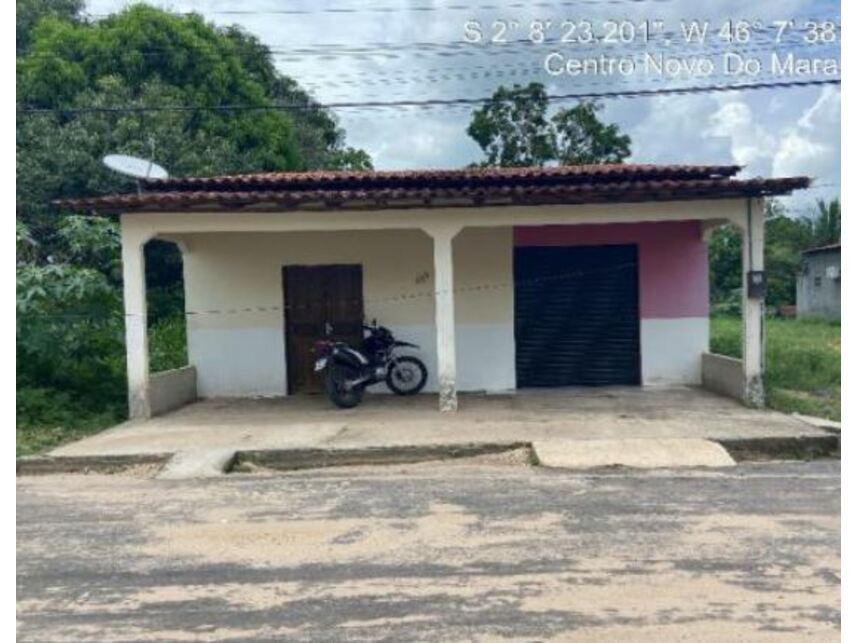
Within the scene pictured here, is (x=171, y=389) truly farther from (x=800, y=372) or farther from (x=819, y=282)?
(x=819, y=282)

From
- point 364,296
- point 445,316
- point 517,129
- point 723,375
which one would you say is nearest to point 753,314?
point 723,375

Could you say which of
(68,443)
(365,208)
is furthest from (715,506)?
(68,443)

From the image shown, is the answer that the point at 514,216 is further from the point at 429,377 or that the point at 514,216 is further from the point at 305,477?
the point at 305,477

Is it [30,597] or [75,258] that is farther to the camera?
[75,258]

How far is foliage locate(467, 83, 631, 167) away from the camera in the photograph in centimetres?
2856

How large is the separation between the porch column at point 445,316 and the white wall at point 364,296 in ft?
6.22

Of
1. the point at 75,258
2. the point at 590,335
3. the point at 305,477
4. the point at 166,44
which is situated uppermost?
the point at 166,44

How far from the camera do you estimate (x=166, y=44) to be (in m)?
21.3

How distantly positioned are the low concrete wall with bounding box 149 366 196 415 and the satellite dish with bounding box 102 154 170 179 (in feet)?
9.80

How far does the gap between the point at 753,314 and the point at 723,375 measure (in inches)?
57.6

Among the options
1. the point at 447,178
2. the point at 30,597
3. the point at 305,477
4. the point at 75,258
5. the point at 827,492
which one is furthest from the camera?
the point at 75,258

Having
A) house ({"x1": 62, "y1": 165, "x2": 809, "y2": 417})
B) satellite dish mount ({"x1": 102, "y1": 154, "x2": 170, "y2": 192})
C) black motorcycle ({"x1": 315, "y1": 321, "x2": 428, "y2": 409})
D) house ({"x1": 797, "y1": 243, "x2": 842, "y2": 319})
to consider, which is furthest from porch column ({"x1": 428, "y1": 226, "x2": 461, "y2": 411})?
house ({"x1": 797, "y1": 243, "x2": 842, "y2": 319})

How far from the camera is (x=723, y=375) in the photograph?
37.6ft

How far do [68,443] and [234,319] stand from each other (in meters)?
3.99
